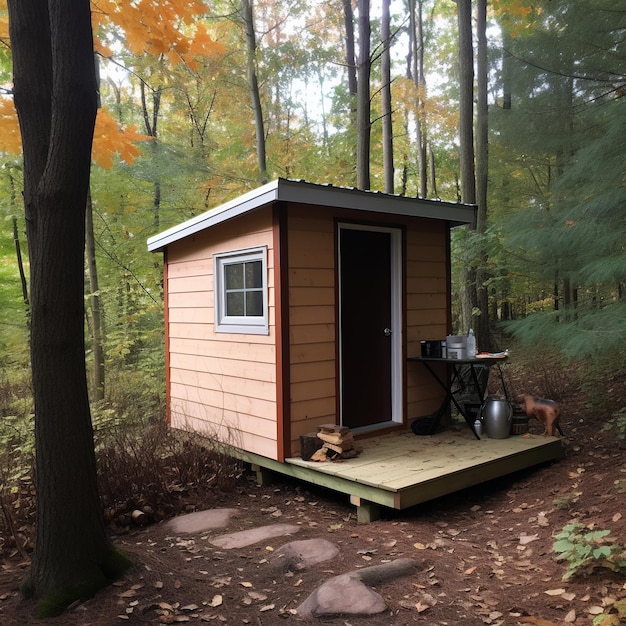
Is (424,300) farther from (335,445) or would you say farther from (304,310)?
(335,445)

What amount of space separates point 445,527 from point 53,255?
126 inches

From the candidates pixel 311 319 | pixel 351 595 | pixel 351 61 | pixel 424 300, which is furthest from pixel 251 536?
pixel 351 61

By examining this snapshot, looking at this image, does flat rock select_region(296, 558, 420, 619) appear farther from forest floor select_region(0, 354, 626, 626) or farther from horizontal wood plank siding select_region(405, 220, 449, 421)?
horizontal wood plank siding select_region(405, 220, 449, 421)

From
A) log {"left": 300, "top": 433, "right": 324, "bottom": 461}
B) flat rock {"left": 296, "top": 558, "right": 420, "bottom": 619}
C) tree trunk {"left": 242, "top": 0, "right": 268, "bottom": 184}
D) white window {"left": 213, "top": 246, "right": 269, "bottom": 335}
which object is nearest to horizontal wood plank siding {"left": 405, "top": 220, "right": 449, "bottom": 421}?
log {"left": 300, "top": 433, "right": 324, "bottom": 461}

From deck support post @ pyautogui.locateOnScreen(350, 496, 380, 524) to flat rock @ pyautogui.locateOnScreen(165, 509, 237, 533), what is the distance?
1000 mm

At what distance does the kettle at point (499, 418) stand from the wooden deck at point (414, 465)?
79 mm

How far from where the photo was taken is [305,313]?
4840mm

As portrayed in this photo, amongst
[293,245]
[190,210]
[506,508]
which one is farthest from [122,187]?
[506,508]

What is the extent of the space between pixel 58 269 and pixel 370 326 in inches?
133

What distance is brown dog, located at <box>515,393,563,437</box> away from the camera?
518cm

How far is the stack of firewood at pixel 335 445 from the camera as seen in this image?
4.56 meters

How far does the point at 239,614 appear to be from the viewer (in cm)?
268

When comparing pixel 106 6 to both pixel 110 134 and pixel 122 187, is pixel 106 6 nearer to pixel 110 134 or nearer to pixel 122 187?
pixel 110 134

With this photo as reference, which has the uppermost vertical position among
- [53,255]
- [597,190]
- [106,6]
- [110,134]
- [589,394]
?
[106,6]
